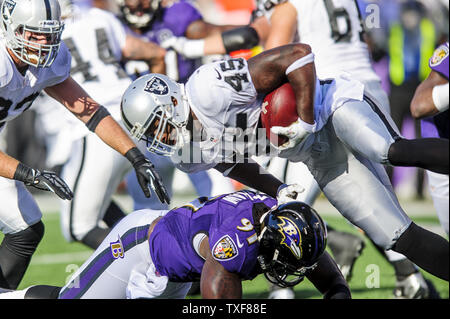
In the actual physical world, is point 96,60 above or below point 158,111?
below

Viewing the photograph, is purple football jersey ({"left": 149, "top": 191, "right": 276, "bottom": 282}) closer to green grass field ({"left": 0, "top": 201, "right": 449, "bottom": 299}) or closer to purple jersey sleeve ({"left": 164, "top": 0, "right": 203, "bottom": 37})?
green grass field ({"left": 0, "top": 201, "right": 449, "bottom": 299})

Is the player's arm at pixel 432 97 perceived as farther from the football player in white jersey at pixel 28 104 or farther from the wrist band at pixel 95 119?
the wrist band at pixel 95 119

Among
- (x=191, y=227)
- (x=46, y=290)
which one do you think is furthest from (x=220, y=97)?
(x=46, y=290)

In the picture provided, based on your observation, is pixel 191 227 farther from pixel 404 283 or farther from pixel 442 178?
pixel 404 283

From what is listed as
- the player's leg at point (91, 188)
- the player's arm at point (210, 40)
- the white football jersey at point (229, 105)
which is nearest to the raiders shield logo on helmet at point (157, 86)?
the white football jersey at point (229, 105)

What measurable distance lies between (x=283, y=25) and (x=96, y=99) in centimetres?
133

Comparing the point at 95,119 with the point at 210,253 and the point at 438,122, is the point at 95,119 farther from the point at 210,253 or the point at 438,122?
the point at 438,122

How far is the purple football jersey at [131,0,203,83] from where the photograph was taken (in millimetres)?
5234

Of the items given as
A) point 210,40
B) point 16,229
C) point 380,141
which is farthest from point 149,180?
point 210,40

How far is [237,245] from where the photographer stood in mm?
2695

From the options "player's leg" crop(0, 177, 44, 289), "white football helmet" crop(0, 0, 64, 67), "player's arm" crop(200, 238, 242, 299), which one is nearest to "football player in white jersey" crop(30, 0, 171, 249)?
"player's leg" crop(0, 177, 44, 289)

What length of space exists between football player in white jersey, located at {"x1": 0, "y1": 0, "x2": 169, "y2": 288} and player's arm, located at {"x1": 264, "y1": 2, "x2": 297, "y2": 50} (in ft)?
3.77

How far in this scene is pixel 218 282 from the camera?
2615 millimetres

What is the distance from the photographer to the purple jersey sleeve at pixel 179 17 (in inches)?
207
